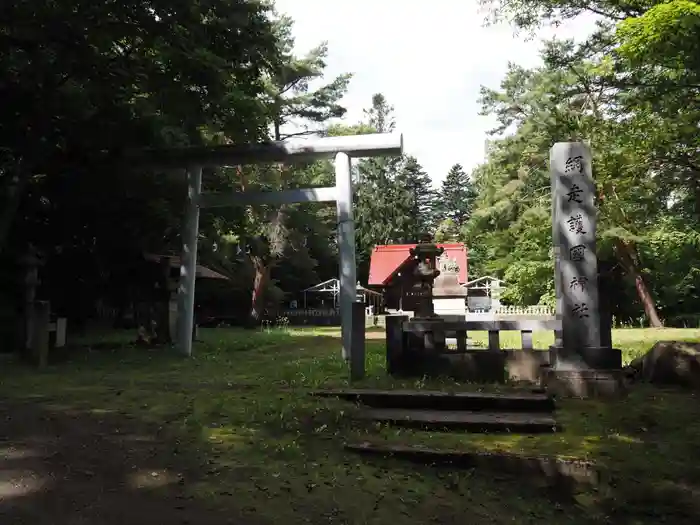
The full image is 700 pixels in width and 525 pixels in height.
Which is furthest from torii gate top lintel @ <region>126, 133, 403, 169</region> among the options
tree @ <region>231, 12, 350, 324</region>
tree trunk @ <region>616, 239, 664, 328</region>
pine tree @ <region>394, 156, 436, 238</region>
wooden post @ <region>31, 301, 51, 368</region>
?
pine tree @ <region>394, 156, 436, 238</region>

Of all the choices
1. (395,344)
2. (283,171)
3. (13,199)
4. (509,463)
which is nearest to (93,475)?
(509,463)

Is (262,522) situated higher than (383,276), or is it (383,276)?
(383,276)

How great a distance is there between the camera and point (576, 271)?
6.47 m

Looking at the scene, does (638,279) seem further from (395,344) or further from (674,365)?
(395,344)

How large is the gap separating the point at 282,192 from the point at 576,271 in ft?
17.9

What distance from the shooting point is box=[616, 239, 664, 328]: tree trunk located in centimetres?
2245

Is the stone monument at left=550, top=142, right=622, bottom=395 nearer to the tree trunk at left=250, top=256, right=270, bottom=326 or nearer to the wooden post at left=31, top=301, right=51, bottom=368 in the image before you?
the wooden post at left=31, top=301, right=51, bottom=368

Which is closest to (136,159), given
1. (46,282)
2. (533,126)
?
(46,282)

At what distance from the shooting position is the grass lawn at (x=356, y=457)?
3.29 m

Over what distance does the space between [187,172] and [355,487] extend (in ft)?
26.9

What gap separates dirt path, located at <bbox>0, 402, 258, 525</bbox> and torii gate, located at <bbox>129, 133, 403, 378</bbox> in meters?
5.26

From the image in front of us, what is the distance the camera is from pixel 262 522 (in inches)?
119

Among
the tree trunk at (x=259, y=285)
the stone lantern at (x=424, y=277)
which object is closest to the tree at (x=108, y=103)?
the stone lantern at (x=424, y=277)

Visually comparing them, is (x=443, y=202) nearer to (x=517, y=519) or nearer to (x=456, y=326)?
(x=456, y=326)
